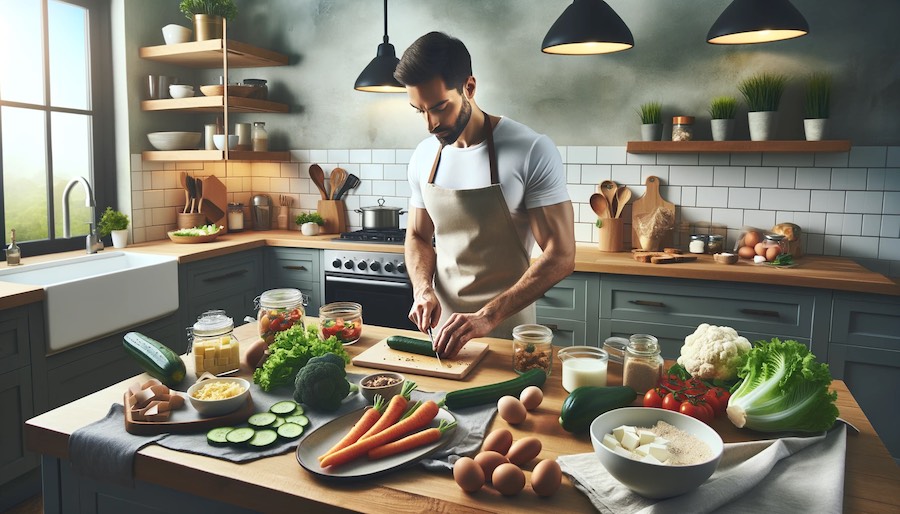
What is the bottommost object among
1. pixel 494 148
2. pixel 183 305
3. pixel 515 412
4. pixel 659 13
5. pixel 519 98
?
pixel 183 305

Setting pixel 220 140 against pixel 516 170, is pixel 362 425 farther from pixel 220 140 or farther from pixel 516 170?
pixel 220 140

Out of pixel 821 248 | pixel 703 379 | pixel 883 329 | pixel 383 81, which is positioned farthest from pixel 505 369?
pixel 821 248

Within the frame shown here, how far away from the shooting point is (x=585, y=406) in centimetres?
146

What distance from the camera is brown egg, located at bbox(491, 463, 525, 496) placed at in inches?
47.1

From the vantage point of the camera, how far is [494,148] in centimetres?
258

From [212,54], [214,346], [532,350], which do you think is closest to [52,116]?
[212,54]

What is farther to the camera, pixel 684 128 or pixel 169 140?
pixel 169 140

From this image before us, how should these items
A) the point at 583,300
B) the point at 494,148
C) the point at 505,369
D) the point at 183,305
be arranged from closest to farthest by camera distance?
the point at 505,369
the point at 494,148
the point at 583,300
the point at 183,305

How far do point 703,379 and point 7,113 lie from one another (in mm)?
3985

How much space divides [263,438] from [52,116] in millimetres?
3559

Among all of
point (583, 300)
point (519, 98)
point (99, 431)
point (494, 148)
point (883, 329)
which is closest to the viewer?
point (99, 431)

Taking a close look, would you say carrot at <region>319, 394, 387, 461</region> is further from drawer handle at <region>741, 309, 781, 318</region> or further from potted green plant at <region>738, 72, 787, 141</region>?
potted green plant at <region>738, 72, 787, 141</region>

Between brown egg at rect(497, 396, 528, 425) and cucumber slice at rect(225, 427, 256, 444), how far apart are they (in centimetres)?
57

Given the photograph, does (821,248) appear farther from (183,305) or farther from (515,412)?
(183,305)
